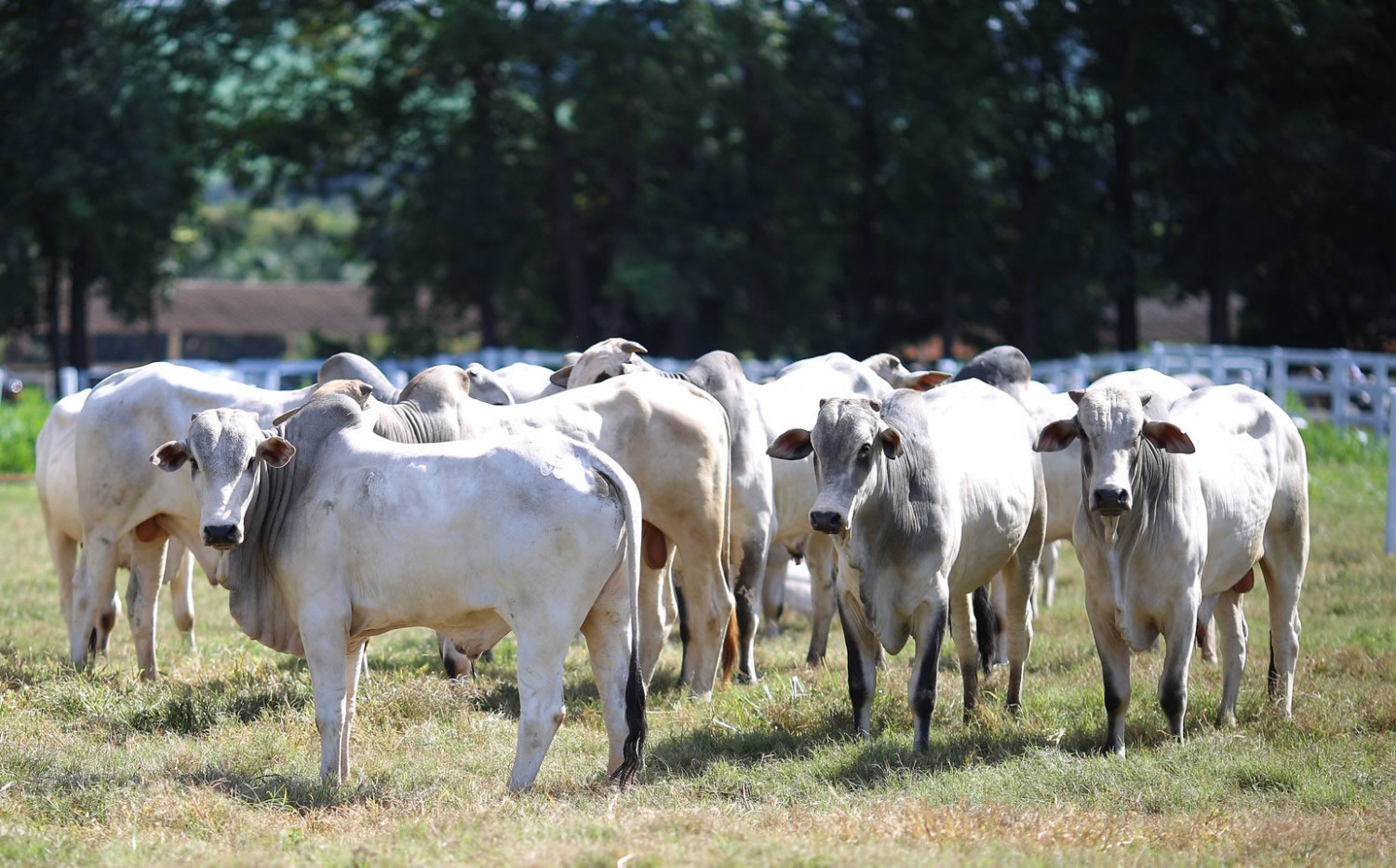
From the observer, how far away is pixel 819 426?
677cm

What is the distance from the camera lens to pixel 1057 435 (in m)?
7.09

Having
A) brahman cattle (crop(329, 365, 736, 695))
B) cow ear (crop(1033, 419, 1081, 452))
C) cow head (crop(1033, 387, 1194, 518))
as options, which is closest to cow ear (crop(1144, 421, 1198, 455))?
cow head (crop(1033, 387, 1194, 518))

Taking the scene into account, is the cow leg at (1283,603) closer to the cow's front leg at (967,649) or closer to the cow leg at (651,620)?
the cow's front leg at (967,649)

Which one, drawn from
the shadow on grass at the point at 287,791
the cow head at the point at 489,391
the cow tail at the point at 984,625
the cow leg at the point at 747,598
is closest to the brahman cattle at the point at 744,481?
the cow leg at the point at 747,598

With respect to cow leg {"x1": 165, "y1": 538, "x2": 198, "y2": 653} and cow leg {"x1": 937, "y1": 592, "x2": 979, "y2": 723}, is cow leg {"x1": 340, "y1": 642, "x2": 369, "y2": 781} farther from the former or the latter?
cow leg {"x1": 165, "y1": 538, "x2": 198, "y2": 653}

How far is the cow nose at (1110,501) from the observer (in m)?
6.55

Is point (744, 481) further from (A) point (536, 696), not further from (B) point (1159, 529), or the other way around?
(A) point (536, 696)

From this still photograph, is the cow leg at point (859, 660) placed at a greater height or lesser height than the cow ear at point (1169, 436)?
lesser

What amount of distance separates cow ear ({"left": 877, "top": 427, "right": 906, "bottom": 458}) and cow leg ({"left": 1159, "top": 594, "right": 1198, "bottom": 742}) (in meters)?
1.50

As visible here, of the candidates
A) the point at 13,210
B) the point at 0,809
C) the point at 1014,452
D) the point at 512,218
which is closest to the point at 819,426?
the point at 1014,452

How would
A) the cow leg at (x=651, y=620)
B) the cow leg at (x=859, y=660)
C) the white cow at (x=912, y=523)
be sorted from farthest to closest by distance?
the cow leg at (x=651, y=620), the cow leg at (x=859, y=660), the white cow at (x=912, y=523)

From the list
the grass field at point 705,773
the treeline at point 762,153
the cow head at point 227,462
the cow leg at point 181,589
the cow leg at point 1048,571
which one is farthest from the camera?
the treeline at point 762,153

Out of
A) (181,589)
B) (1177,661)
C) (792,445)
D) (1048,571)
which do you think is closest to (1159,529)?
(1177,661)

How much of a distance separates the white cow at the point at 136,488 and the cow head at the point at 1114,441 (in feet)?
13.8
